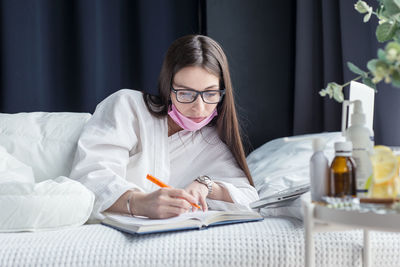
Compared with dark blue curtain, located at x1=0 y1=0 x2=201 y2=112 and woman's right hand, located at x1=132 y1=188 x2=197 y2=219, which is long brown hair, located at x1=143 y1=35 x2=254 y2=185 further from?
dark blue curtain, located at x1=0 y1=0 x2=201 y2=112

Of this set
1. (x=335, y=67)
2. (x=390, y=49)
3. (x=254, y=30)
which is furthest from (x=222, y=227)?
(x=254, y=30)

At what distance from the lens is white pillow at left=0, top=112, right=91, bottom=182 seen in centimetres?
148

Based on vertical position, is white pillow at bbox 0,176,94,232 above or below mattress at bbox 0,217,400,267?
above

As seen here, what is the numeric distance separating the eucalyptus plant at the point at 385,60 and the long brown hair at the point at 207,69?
579 mm

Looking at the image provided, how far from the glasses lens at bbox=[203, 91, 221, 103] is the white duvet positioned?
47 centimetres

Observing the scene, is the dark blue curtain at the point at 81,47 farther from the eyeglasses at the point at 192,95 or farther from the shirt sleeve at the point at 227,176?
the eyeglasses at the point at 192,95

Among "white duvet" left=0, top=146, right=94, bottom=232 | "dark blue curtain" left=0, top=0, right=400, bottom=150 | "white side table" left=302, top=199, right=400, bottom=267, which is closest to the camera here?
"white side table" left=302, top=199, right=400, bottom=267

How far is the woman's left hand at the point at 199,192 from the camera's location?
4.23ft

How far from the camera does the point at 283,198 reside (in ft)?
3.91

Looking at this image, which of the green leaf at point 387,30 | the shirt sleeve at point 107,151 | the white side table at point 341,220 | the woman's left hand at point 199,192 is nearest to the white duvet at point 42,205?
the shirt sleeve at point 107,151

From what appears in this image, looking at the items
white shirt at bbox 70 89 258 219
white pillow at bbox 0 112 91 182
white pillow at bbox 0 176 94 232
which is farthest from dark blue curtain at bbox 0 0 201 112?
white pillow at bbox 0 176 94 232

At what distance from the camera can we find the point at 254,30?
2439 millimetres

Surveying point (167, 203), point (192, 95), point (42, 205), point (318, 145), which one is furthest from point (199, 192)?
point (318, 145)

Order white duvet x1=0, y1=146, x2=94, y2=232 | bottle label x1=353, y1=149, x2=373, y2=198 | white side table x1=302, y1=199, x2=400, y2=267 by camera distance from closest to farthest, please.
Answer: white side table x1=302, y1=199, x2=400, y2=267, bottle label x1=353, y1=149, x2=373, y2=198, white duvet x1=0, y1=146, x2=94, y2=232
